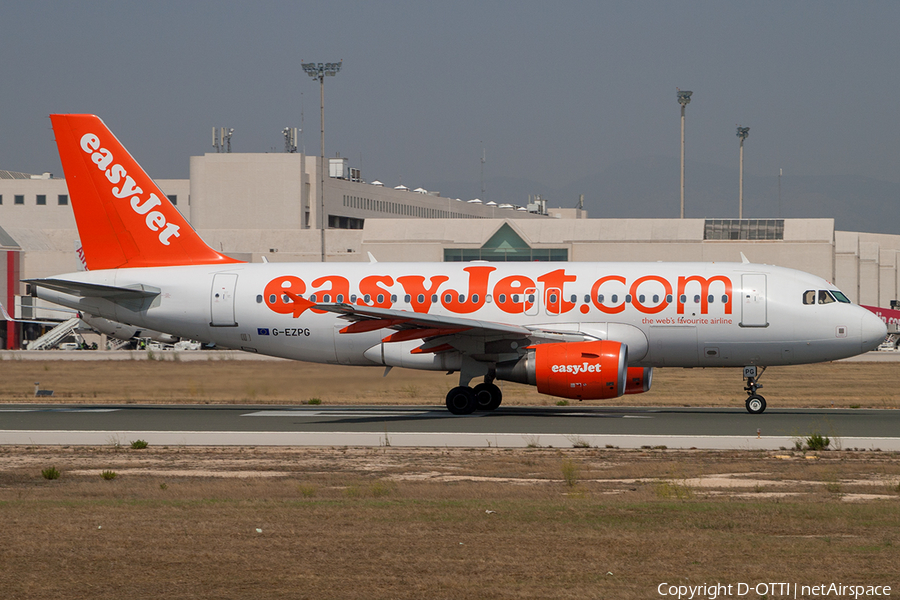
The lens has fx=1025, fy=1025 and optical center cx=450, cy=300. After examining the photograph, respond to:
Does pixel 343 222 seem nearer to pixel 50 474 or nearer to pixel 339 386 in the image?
pixel 339 386

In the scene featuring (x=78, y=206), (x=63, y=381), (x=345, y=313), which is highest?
(x=78, y=206)

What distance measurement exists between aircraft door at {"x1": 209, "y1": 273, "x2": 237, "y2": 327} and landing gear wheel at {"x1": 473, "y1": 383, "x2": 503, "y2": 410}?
7.15m

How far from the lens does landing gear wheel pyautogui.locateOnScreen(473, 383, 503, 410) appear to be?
27.6 metres

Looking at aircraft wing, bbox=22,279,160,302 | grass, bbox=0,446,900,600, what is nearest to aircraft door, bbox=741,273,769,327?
grass, bbox=0,446,900,600

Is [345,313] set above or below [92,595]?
above

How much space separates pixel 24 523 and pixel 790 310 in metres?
20.6

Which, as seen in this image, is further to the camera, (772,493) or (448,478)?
(448,478)

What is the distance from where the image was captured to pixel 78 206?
1170 inches

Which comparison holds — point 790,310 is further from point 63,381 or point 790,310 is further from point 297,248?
point 297,248

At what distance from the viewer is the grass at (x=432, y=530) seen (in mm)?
8875

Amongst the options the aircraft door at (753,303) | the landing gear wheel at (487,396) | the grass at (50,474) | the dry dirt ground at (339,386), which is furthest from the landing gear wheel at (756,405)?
the grass at (50,474)

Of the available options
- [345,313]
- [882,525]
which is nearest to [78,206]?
[345,313]

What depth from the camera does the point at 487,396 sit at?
27.6 m

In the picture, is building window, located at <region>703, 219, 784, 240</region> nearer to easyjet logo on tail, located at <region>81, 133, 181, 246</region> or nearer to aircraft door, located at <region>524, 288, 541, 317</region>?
aircraft door, located at <region>524, 288, 541, 317</region>
